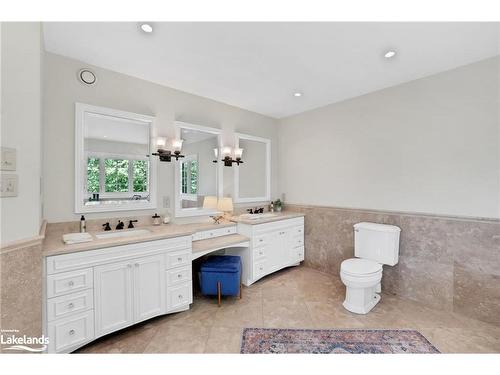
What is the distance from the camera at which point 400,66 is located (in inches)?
84.0

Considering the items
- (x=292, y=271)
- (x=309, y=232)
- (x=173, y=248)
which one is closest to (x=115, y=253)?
(x=173, y=248)

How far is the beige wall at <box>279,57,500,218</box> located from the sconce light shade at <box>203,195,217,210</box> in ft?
5.01

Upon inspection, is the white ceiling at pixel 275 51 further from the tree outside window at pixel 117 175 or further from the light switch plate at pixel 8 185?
the light switch plate at pixel 8 185

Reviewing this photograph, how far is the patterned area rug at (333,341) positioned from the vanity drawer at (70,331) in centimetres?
120

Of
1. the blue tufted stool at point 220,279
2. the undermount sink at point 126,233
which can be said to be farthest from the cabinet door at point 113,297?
the blue tufted stool at point 220,279

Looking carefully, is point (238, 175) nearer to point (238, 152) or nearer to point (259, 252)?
point (238, 152)

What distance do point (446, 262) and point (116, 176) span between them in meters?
3.68

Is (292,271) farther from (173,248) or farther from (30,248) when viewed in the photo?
(30,248)

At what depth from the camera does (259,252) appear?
9.05ft

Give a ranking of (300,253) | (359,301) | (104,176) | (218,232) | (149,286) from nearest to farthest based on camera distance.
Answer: (149,286) < (359,301) < (104,176) < (218,232) < (300,253)

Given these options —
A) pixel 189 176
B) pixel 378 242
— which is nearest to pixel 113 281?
pixel 189 176

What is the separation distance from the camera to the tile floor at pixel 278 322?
169cm

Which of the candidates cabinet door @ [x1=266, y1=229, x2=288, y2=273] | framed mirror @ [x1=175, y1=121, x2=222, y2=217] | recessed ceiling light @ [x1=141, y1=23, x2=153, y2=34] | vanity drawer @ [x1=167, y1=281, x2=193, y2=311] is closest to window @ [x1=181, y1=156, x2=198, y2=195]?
framed mirror @ [x1=175, y1=121, x2=222, y2=217]

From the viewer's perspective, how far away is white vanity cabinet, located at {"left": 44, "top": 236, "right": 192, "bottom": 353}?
1.48 m
